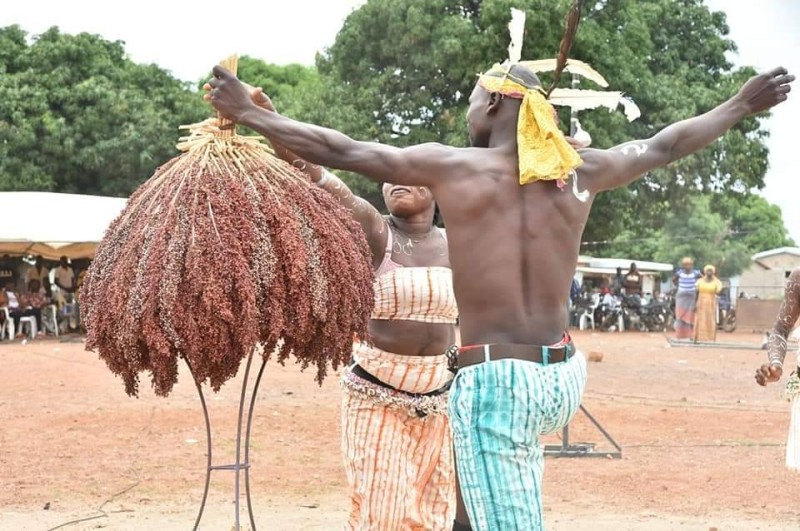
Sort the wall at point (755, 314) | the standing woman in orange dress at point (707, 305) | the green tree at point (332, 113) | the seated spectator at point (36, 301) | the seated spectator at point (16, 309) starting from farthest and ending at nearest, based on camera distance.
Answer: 1. the wall at point (755, 314)
2. the green tree at point (332, 113)
3. the standing woman in orange dress at point (707, 305)
4. the seated spectator at point (36, 301)
5. the seated spectator at point (16, 309)

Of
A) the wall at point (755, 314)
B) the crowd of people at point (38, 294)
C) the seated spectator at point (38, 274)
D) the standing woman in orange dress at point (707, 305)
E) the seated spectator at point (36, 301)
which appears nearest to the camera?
the crowd of people at point (38, 294)

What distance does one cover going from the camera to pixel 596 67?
22797 mm

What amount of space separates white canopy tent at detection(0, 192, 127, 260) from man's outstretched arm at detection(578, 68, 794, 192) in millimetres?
16334

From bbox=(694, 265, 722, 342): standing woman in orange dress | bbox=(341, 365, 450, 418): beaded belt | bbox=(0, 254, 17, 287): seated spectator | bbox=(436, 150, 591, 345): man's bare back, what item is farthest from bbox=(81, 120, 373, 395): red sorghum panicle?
bbox=(0, 254, 17, 287): seated spectator

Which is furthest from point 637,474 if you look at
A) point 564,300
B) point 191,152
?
point 191,152

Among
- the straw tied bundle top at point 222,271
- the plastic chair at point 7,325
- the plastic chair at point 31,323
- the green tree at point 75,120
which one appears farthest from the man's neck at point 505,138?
the green tree at point 75,120

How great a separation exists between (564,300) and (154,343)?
1337mm

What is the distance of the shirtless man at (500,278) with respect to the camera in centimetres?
313

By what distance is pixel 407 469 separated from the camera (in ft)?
14.8

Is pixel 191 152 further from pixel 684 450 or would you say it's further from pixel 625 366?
pixel 625 366

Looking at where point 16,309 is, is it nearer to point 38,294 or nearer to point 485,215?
point 38,294

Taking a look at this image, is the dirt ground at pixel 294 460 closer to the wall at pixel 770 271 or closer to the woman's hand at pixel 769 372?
the woman's hand at pixel 769 372

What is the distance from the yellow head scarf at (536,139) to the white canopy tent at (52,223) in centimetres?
1641

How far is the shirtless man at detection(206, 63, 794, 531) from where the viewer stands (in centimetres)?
313
